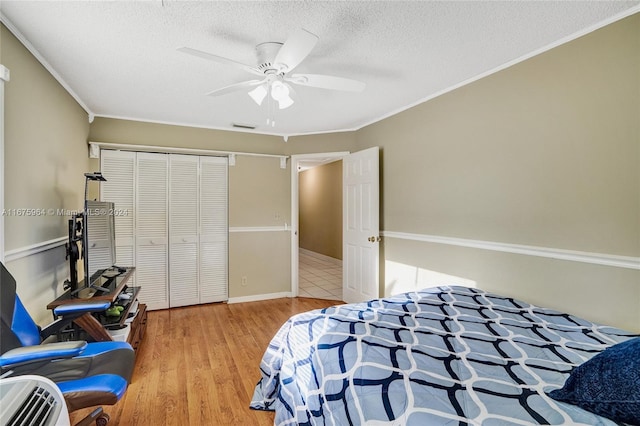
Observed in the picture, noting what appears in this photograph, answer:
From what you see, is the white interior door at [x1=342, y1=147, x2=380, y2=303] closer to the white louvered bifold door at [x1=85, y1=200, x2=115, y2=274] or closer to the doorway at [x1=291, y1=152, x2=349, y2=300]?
the doorway at [x1=291, y1=152, x2=349, y2=300]

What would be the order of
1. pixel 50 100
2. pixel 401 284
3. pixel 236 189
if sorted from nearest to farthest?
1. pixel 50 100
2. pixel 401 284
3. pixel 236 189

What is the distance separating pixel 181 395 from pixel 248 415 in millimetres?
550

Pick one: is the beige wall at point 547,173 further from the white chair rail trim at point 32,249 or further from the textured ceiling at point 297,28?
the white chair rail trim at point 32,249

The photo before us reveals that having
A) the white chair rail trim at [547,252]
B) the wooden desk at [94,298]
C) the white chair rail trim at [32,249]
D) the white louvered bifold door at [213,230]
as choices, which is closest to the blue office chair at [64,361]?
the wooden desk at [94,298]

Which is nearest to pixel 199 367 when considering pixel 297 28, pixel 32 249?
pixel 32 249

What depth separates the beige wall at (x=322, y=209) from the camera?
659 cm

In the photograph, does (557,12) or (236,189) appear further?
(236,189)

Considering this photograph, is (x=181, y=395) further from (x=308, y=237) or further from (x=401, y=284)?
(x=308, y=237)

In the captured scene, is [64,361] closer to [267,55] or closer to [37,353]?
[37,353]

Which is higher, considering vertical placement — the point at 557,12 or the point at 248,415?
the point at 557,12

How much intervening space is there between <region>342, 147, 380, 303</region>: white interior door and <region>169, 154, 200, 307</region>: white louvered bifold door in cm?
204

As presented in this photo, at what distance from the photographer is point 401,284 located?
3.35m

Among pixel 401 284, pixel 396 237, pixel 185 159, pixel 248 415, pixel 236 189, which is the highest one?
pixel 185 159

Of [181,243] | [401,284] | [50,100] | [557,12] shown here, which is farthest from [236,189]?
[557,12]
